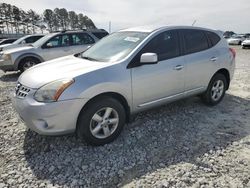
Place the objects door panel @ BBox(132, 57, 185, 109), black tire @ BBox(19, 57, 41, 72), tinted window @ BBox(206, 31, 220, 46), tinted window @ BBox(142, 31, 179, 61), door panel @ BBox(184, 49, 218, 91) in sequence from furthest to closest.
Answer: black tire @ BBox(19, 57, 41, 72) → tinted window @ BBox(206, 31, 220, 46) → door panel @ BBox(184, 49, 218, 91) → tinted window @ BBox(142, 31, 179, 61) → door panel @ BBox(132, 57, 185, 109)

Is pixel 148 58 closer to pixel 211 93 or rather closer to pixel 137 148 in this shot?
pixel 137 148

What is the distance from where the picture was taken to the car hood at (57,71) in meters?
3.34

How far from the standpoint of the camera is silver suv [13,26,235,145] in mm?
3218

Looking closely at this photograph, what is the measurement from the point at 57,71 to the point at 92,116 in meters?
0.83

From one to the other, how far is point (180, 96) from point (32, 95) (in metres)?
2.59

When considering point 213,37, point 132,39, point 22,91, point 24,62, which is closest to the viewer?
point 22,91

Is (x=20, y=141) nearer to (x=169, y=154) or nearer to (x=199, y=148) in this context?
(x=169, y=154)

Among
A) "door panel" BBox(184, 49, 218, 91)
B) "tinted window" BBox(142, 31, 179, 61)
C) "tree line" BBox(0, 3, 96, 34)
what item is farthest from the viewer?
"tree line" BBox(0, 3, 96, 34)

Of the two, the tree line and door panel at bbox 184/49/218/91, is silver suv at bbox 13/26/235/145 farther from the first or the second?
the tree line

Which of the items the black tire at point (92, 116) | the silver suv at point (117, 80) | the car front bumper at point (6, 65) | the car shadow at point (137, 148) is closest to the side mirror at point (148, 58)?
the silver suv at point (117, 80)

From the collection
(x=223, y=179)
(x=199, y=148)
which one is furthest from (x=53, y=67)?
(x=223, y=179)

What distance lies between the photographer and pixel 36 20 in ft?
188

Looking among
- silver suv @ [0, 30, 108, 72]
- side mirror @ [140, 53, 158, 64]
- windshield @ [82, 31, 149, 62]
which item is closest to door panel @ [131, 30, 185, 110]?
side mirror @ [140, 53, 158, 64]

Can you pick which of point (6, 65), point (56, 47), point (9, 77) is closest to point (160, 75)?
point (56, 47)
